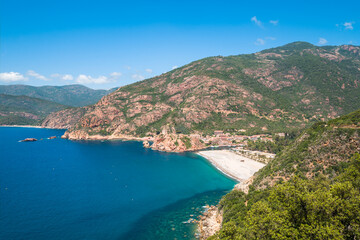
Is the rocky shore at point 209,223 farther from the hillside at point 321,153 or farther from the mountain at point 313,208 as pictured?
the hillside at point 321,153

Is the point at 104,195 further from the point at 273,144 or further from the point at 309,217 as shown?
the point at 273,144

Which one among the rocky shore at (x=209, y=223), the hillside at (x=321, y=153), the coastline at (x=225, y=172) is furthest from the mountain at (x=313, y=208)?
the coastline at (x=225, y=172)

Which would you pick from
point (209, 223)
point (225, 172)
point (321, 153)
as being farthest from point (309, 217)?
point (225, 172)

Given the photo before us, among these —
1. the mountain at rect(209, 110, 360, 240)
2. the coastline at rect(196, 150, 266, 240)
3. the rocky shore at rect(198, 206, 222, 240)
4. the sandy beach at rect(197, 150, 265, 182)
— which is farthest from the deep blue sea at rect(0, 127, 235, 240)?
the mountain at rect(209, 110, 360, 240)

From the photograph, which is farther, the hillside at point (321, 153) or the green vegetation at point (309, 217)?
the hillside at point (321, 153)

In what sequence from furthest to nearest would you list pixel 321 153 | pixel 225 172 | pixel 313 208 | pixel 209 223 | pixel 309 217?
pixel 225 172, pixel 209 223, pixel 321 153, pixel 313 208, pixel 309 217

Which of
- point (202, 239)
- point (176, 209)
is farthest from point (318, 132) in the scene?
point (176, 209)
